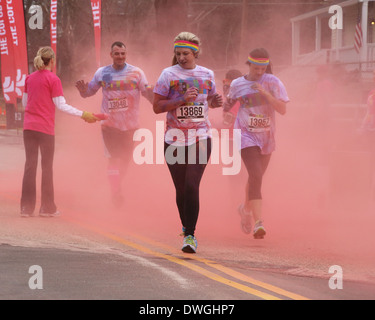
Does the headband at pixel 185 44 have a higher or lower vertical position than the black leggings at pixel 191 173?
higher

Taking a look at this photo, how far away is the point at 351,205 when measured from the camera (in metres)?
11.5

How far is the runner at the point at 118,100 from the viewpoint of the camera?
34.9 feet

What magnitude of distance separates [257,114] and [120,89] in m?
2.39

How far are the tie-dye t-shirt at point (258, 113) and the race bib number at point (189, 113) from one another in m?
1.04

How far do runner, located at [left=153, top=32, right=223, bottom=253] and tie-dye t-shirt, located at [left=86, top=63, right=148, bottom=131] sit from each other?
2.71 m

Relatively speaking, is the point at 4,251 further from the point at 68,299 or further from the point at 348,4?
the point at 348,4

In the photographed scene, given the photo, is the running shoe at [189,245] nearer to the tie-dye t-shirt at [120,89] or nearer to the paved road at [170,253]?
the paved road at [170,253]

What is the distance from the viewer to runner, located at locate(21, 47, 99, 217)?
9.95 metres

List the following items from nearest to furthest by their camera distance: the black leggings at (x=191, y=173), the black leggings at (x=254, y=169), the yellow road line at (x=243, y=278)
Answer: the yellow road line at (x=243, y=278)
the black leggings at (x=191, y=173)
the black leggings at (x=254, y=169)

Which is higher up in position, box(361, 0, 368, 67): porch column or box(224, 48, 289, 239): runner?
box(361, 0, 368, 67): porch column

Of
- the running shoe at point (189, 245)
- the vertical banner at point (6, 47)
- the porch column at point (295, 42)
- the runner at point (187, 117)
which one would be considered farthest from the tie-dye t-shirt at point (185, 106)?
the porch column at point (295, 42)

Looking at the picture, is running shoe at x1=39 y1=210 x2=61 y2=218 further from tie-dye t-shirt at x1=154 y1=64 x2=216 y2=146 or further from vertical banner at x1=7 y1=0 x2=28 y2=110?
vertical banner at x1=7 y1=0 x2=28 y2=110

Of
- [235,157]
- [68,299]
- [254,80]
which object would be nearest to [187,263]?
[68,299]

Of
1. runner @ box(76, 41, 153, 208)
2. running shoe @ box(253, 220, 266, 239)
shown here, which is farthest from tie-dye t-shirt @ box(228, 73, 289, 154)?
runner @ box(76, 41, 153, 208)
